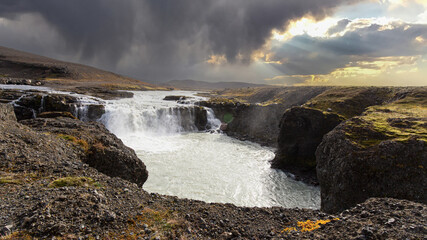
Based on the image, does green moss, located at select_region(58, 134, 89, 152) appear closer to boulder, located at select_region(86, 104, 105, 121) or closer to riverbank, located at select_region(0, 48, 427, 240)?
riverbank, located at select_region(0, 48, 427, 240)

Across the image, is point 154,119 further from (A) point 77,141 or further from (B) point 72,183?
(B) point 72,183

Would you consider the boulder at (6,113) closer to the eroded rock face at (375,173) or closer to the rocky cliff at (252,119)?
the eroded rock face at (375,173)

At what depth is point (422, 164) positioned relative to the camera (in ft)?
45.9

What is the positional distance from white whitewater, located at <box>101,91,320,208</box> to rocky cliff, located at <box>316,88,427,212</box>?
18.8 feet

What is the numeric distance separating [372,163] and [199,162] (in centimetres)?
2089

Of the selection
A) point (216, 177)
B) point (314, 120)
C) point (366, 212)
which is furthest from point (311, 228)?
point (314, 120)

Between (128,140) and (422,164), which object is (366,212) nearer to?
(422,164)

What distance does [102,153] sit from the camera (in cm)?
1549

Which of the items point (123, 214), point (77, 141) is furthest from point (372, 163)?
point (77, 141)

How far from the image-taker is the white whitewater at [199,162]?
2170 centimetres

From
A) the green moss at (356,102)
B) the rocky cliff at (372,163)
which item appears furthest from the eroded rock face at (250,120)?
the rocky cliff at (372,163)

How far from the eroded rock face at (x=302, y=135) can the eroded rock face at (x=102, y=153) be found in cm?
2167

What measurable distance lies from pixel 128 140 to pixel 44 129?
77.3ft

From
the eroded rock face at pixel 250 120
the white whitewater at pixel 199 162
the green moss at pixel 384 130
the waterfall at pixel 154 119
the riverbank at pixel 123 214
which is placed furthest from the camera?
the eroded rock face at pixel 250 120
